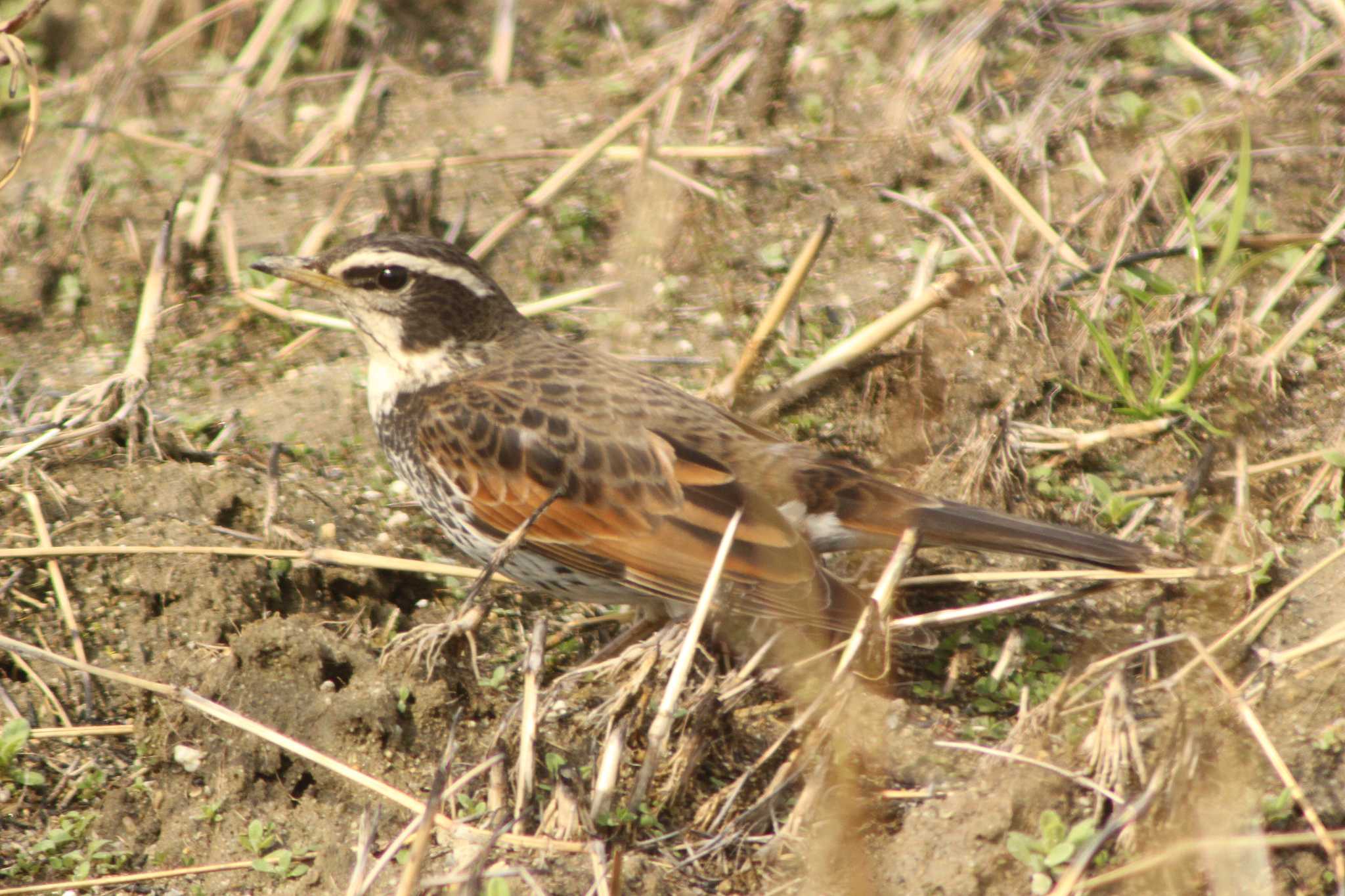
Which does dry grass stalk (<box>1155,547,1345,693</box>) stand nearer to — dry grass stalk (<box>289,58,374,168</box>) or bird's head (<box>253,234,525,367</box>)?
bird's head (<box>253,234,525,367</box>)

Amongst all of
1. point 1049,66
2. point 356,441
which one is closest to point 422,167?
point 356,441

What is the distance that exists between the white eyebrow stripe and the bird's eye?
0.8 inches

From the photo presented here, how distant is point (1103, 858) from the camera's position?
4.10 metres

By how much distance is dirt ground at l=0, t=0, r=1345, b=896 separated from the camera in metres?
4.37

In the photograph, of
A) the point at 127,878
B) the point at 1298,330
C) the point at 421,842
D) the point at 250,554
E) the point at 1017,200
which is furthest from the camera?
the point at 1017,200

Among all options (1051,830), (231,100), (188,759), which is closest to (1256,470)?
(1051,830)

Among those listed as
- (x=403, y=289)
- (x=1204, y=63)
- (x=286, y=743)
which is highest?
(x=1204, y=63)

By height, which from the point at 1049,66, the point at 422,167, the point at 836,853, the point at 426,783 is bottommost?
the point at 426,783

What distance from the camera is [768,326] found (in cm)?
625

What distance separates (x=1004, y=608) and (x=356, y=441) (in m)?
2.96

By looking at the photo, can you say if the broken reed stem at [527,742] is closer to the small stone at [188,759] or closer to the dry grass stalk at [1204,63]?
the small stone at [188,759]

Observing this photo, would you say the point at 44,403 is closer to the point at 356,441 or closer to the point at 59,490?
the point at 59,490

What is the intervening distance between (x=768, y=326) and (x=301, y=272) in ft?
6.53

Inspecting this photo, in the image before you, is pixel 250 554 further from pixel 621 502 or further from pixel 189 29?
A: pixel 189 29
